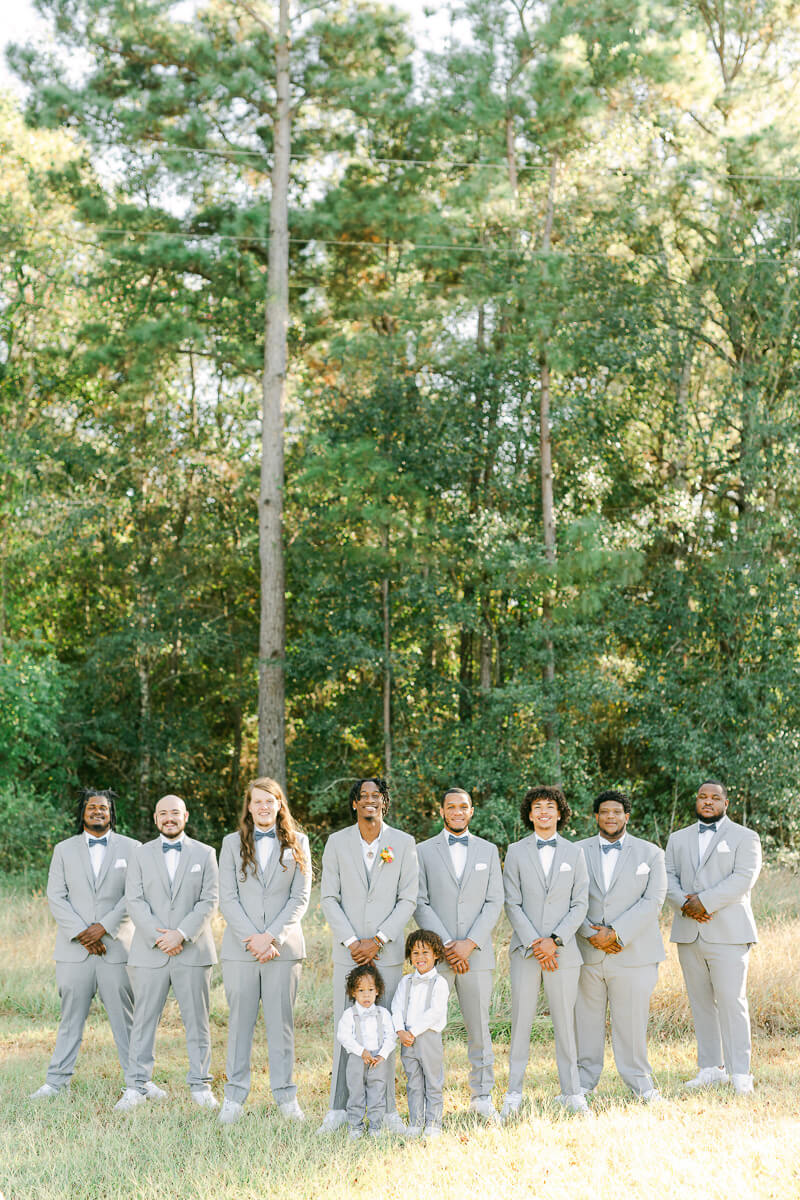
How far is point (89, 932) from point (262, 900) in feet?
3.73

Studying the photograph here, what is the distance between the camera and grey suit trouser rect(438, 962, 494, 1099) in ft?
22.5

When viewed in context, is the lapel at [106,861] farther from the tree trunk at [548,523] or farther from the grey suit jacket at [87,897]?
the tree trunk at [548,523]

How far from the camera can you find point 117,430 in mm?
20047

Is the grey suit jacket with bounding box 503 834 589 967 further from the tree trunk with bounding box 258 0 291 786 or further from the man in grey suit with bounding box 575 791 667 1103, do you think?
the tree trunk with bounding box 258 0 291 786

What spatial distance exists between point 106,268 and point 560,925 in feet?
47.7

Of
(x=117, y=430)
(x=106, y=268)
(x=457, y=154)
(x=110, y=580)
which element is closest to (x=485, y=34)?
(x=457, y=154)

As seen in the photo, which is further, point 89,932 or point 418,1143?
point 89,932

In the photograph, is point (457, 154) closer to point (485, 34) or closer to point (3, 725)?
point (485, 34)

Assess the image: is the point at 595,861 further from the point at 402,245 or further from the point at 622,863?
the point at 402,245

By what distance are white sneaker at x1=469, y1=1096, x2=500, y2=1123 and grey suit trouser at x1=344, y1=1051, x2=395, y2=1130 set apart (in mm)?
582

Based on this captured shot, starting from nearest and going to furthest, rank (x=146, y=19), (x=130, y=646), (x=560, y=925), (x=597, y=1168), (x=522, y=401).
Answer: (x=597, y=1168) → (x=560, y=925) → (x=522, y=401) → (x=146, y=19) → (x=130, y=646)

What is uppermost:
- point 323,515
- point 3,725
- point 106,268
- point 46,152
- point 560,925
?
point 46,152

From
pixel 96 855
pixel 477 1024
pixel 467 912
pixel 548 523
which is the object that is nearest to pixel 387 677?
pixel 548 523

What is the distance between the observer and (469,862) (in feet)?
Result: 23.3
